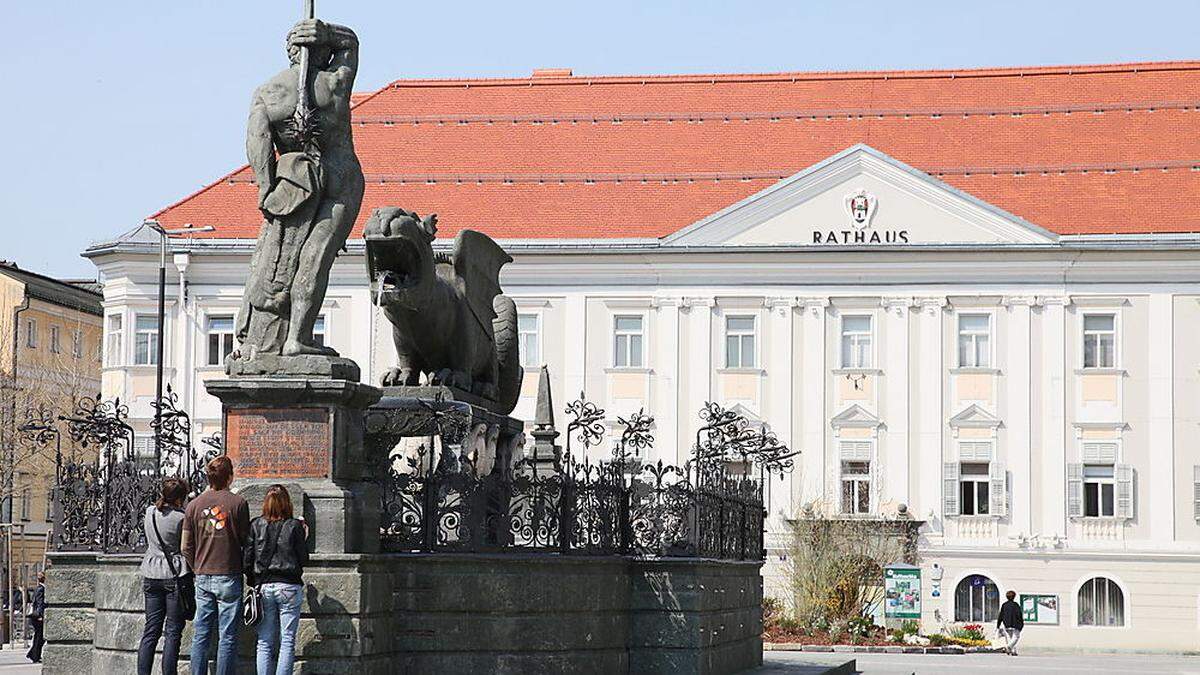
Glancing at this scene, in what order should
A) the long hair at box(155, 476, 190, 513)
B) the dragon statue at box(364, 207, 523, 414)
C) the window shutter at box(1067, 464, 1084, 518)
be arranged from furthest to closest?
the window shutter at box(1067, 464, 1084, 518) → the dragon statue at box(364, 207, 523, 414) → the long hair at box(155, 476, 190, 513)

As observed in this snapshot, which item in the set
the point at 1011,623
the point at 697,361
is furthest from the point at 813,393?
the point at 1011,623

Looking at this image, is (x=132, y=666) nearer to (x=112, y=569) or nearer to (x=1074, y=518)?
(x=112, y=569)

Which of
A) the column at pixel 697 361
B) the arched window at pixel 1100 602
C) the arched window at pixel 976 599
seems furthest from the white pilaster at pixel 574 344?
the arched window at pixel 1100 602

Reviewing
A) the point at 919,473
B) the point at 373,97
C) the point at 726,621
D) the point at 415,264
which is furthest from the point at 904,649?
the point at 373,97

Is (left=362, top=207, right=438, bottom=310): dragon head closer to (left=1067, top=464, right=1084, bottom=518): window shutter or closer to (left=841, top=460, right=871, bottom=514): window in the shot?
(left=841, top=460, right=871, bottom=514): window

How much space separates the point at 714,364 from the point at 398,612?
4317cm

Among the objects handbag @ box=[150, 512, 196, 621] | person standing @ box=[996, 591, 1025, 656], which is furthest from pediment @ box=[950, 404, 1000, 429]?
handbag @ box=[150, 512, 196, 621]

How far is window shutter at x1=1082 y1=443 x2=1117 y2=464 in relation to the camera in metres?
56.1

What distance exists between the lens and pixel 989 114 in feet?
200

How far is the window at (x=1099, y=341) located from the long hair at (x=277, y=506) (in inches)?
1783

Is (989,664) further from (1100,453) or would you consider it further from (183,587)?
(183,587)

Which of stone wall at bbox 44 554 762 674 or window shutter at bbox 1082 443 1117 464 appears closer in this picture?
stone wall at bbox 44 554 762 674

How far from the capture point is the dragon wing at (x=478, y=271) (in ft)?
61.1

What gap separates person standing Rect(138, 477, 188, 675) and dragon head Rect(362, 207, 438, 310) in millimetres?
3100
